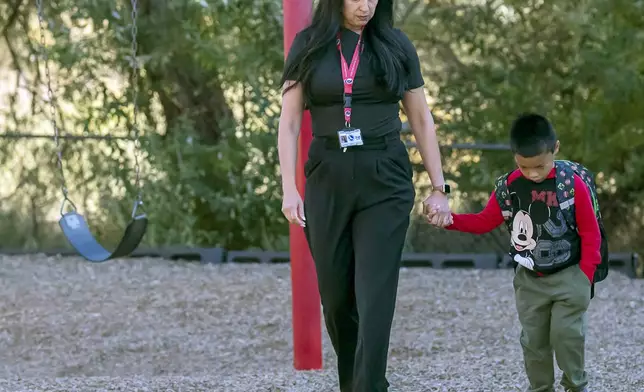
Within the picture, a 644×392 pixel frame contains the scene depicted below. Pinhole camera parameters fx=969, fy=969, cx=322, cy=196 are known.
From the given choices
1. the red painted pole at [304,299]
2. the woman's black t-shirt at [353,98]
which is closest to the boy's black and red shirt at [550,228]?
the woman's black t-shirt at [353,98]

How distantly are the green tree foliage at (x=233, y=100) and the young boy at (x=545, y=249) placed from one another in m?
4.45

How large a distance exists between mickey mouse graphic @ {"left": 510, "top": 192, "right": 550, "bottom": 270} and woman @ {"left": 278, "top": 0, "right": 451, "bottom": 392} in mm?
393

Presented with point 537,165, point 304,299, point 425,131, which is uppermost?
point 425,131

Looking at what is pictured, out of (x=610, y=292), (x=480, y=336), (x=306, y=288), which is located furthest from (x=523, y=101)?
(x=306, y=288)

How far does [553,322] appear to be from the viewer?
3318 mm

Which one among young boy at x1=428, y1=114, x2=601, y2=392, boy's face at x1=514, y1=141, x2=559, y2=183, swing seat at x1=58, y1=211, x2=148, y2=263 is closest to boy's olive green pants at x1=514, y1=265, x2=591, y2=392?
young boy at x1=428, y1=114, x2=601, y2=392

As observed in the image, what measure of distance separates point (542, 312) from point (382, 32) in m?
1.13

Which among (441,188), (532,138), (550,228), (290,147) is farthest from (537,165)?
(290,147)

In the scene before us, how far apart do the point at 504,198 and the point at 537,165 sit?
226 millimetres

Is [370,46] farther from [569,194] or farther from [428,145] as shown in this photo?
[569,194]

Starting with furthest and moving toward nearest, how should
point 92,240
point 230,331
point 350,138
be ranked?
point 230,331, point 92,240, point 350,138

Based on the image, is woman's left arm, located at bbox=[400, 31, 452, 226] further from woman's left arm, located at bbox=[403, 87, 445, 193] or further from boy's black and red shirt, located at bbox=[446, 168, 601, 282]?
boy's black and red shirt, located at bbox=[446, 168, 601, 282]

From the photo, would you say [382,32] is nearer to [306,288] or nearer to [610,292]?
[306,288]

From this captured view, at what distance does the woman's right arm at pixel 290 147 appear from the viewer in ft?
10.2
